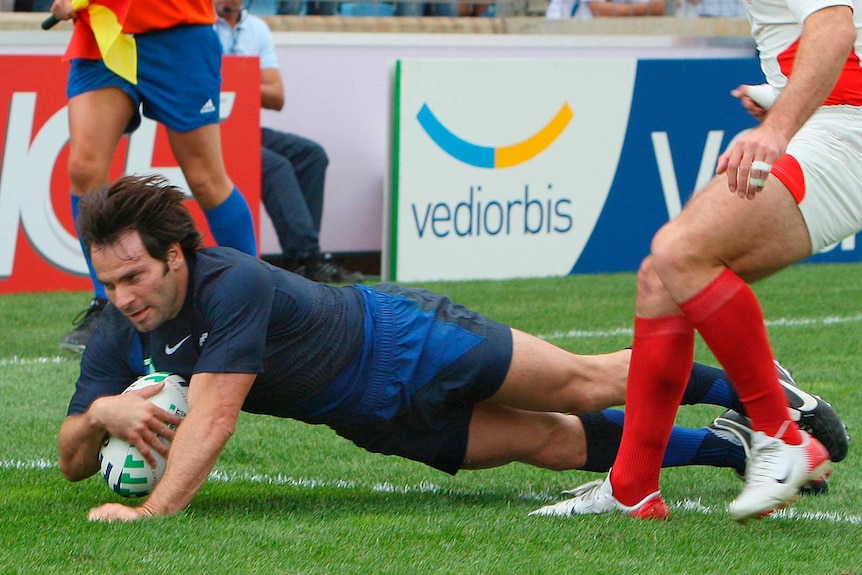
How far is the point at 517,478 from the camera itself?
14.0ft

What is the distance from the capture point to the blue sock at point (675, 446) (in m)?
3.96

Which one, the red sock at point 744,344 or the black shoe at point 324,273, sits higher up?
the red sock at point 744,344

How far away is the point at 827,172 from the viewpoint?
3.40 metres

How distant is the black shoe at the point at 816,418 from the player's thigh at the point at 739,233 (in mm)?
570

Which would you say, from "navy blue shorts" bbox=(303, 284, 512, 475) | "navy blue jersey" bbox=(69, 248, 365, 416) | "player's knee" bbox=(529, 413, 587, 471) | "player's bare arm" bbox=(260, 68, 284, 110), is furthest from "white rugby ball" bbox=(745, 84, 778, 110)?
"player's bare arm" bbox=(260, 68, 284, 110)

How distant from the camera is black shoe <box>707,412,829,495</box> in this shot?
399cm

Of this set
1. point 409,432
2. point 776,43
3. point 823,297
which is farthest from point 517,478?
point 823,297

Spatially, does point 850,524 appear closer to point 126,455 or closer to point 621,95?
point 126,455

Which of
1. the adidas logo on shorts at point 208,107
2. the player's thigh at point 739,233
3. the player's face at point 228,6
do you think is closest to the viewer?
the player's thigh at point 739,233

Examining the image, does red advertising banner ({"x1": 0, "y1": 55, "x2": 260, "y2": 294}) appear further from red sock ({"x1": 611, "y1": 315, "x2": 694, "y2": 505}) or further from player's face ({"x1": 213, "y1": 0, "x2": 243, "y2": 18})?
red sock ({"x1": 611, "y1": 315, "x2": 694, "y2": 505})

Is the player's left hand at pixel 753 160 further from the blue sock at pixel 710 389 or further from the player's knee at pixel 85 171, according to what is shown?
the player's knee at pixel 85 171

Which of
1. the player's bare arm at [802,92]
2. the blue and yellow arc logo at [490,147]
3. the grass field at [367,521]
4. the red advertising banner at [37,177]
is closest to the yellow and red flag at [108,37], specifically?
the grass field at [367,521]

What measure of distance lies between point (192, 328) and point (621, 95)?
6.07 metres

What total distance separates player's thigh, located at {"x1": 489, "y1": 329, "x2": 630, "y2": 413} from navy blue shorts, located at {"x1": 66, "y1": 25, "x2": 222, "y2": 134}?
7.69ft
